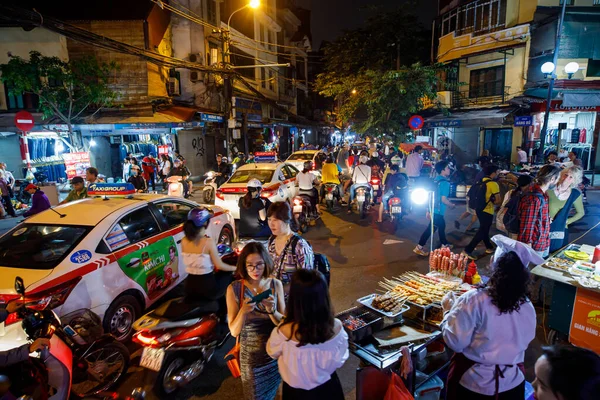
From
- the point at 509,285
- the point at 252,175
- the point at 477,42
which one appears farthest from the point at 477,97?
the point at 509,285

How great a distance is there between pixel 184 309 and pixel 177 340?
0.36 meters

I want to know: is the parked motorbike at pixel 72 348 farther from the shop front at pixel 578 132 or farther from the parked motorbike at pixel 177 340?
the shop front at pixel 578 132

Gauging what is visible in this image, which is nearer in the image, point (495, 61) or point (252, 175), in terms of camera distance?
point (252, 175)

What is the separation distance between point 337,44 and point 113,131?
1623cm

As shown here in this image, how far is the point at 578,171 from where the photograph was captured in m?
5.65

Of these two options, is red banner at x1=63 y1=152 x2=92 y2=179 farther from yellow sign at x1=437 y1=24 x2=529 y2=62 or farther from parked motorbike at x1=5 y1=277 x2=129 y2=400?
yellow sign at x1=437 y1=24 x2=529 y2=62

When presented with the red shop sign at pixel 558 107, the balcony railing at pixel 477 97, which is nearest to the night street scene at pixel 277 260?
the red shop sign at pixel 558 107

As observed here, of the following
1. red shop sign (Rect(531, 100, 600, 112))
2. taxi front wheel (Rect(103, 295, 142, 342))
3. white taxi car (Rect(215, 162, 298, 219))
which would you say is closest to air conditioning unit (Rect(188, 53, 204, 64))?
white taxi car (Rect(215, 162, 298, 219))

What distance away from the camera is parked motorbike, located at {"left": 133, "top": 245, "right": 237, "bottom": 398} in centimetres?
366

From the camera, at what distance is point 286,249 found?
3.65 m

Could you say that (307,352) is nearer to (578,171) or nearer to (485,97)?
(578,171)

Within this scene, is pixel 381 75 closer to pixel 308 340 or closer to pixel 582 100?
pixel 582 100

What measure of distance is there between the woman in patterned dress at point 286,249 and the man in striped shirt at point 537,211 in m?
3.48

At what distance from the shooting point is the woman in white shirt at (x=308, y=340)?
7.50 feet
